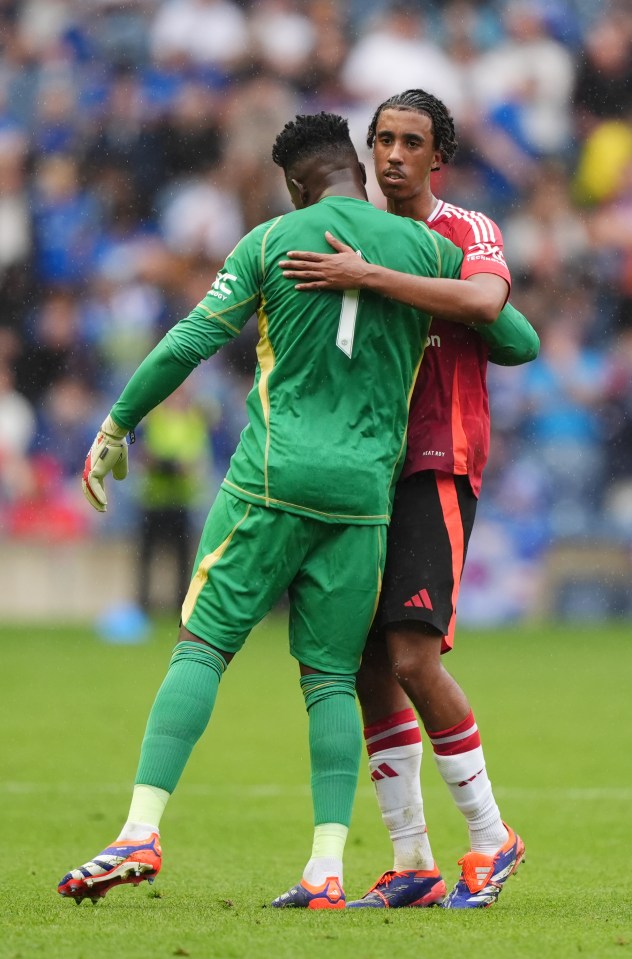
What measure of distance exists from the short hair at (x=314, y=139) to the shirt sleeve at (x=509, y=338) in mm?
585

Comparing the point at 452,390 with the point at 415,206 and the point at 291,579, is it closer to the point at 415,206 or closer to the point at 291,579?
the point at 415,206

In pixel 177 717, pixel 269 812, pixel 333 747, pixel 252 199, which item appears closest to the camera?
pixel 177 717

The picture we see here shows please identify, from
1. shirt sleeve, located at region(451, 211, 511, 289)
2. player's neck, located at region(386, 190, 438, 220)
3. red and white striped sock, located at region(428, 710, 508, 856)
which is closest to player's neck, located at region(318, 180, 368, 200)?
player's neck, located at region(386, 190, 438, 220)

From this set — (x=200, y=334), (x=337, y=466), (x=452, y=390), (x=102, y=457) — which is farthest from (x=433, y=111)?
(x=102, y=457)

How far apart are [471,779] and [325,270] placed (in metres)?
1.44

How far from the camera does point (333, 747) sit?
13.4 feet

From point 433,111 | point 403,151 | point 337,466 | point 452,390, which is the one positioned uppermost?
point 433,111

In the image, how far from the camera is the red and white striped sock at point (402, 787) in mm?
4418

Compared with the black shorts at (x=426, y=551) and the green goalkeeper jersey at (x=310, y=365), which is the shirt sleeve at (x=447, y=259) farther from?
the black shorts at (x=426, y=551)

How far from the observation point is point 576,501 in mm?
14328

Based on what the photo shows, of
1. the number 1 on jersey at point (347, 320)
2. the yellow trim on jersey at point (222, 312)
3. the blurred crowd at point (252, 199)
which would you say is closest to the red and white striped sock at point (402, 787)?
the number 1 on jersey at point (347, 320)

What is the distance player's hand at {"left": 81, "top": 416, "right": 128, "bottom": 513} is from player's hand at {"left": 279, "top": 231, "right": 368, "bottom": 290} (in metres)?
0.61

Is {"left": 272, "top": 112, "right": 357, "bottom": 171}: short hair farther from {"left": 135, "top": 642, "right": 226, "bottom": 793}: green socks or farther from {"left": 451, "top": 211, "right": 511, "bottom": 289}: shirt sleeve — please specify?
{"left": 135, "top": 642, "right": 226, "bottom": 793}: green socks

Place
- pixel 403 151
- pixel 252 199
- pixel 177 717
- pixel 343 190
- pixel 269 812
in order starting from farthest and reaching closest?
pixel 252 199
pixel 269 812
pixel 403 151
pixel 343 190
pixel 177 717
